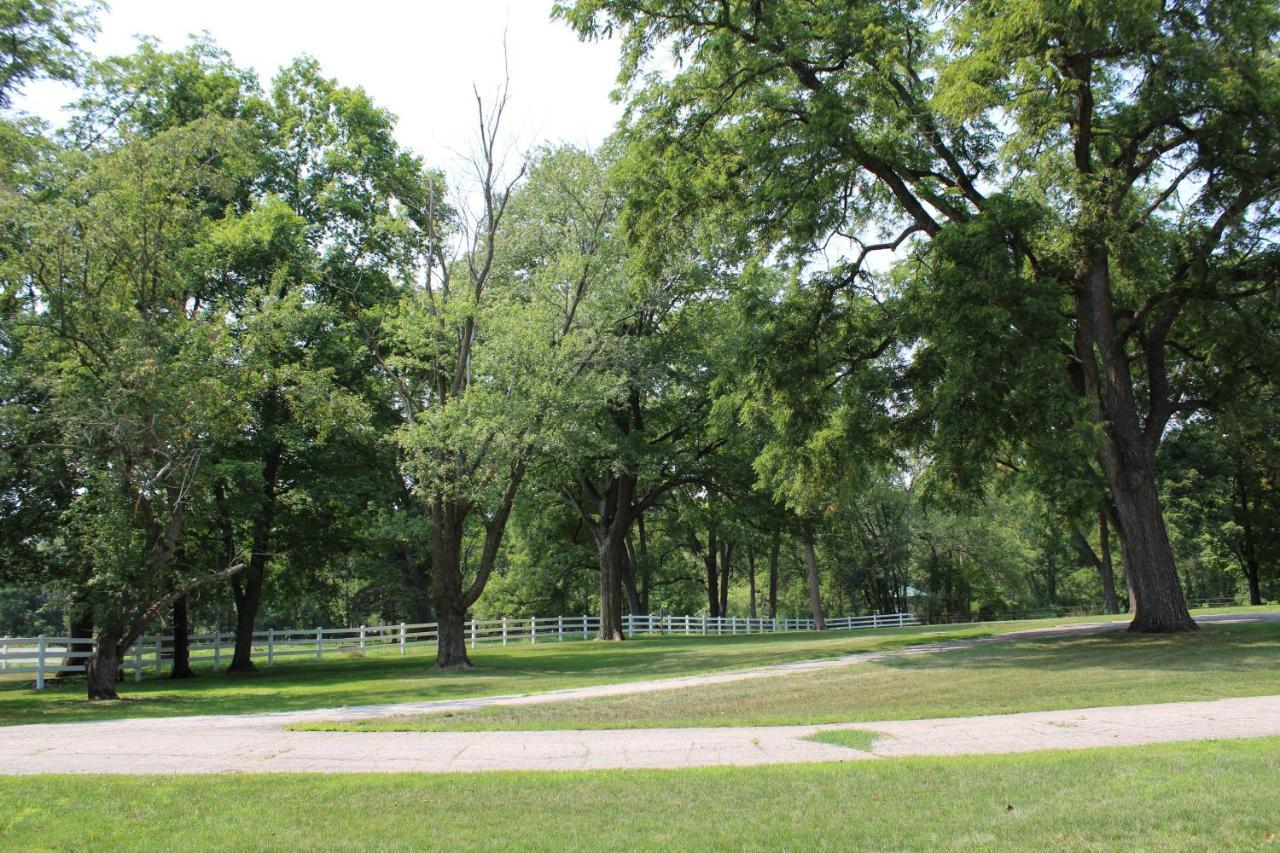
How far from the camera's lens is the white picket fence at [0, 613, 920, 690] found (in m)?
21.3

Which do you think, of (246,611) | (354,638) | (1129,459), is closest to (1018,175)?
(1129,459)

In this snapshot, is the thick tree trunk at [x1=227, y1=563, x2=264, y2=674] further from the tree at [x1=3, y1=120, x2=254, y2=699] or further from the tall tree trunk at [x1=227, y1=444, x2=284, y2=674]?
the tree at [x1=3, y1=120, x2=254, y2=699]

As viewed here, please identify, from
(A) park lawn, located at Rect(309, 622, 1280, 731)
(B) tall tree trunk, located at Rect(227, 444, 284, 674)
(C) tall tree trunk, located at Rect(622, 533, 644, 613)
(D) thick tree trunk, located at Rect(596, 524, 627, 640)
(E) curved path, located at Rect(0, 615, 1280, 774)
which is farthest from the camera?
(C) tall tree trunk, located at Rect(622, 533, 644, 613)

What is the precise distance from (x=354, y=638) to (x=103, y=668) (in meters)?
21.8

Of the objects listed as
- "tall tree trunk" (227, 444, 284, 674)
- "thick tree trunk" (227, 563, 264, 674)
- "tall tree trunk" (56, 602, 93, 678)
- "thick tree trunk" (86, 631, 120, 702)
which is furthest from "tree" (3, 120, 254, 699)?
"thick tree trunk" (227, 563, 264, 674)

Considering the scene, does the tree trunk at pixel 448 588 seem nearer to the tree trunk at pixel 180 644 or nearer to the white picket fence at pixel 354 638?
the white picket fence at pixel 354 638

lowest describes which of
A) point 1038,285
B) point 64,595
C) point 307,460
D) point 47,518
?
point 64,595

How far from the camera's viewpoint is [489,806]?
636 cm

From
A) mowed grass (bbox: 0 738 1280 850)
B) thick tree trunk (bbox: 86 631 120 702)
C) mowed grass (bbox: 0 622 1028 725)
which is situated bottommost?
mowed grass (bbox: 0 622 1028 725)

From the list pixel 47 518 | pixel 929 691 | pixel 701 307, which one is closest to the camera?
pixel 929 691

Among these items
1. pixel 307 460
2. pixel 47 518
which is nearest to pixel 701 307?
pixel 307 460

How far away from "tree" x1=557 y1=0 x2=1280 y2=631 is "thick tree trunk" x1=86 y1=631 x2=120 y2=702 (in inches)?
551

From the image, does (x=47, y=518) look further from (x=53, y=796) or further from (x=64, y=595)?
(x=53, y=796)

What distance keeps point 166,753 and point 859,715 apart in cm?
754
